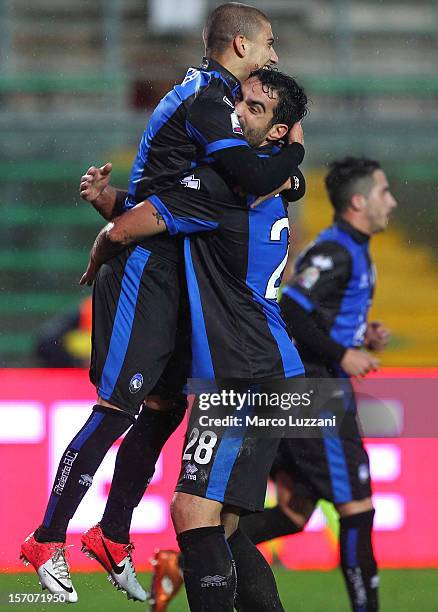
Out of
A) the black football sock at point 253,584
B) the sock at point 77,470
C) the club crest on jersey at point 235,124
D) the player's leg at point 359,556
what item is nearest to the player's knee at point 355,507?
the player's leg at point 359,556

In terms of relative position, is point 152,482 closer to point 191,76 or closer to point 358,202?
point 358,202

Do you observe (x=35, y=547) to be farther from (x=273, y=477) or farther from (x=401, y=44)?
(x=401, y=44)

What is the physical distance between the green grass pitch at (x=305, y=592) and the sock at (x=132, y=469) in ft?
2.52

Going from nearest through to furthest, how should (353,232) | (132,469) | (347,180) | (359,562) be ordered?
(132,469)
(359,562)
(353,232)
(347,180)

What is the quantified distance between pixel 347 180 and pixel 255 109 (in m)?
1.48

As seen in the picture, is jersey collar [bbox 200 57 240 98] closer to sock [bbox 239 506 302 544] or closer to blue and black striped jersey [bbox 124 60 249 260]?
blue and black striped jersey [bbox 124 60 249 260]

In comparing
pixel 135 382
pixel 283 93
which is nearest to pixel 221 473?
pixel 135 382

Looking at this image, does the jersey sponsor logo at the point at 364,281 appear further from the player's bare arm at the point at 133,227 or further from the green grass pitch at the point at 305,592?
the player's bare arm at the point at 133,227

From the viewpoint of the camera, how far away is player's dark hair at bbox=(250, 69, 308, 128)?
12.3 ft

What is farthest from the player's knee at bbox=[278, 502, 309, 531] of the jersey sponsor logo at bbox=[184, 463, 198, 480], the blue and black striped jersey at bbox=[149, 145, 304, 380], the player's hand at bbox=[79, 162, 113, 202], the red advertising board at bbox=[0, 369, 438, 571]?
the player's hand at bbox=[79, 162, 113, 202]

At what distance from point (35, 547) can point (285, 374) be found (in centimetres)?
94

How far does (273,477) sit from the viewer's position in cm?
512

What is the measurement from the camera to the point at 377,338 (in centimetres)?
507

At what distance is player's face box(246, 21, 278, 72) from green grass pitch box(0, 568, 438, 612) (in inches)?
82.4
